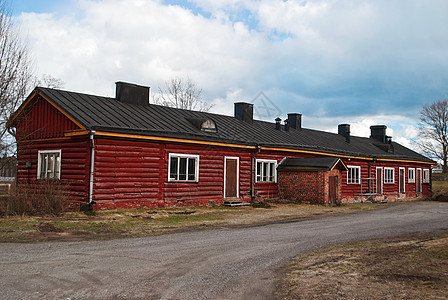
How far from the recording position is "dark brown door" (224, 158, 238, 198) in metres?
21.1

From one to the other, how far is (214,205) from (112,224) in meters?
8.01

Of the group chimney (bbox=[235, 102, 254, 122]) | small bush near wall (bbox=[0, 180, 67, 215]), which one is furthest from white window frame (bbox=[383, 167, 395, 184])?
small bush near wall (bbox=[0, 180, 67, 215])

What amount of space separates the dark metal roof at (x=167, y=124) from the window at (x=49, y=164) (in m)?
2.33

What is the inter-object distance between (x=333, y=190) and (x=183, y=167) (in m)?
9.43

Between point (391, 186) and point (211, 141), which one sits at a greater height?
point (211, 141)

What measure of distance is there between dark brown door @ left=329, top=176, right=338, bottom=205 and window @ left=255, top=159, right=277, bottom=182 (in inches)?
125

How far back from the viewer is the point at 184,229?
12609mm

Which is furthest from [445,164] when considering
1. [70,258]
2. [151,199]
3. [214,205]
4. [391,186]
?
[70,258]

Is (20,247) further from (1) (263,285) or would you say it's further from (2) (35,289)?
(1) (263,285)

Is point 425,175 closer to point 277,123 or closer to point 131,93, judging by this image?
point 277,123

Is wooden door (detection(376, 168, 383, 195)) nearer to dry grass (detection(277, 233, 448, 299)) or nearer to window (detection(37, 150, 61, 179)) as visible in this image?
dry grass (detection(277, 233, 448, 299))

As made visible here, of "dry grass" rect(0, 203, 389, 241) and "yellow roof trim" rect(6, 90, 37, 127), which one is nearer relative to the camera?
"dry grass" rect(0, 203, 389, 241)

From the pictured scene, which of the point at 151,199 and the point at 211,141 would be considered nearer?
the point at 151,199

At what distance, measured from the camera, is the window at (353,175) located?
2886cm
